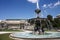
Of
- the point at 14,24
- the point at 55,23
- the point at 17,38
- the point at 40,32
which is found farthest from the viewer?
the point at 14,24

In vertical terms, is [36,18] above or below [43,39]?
above

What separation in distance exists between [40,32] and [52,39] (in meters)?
7.76

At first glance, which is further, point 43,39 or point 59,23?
point 59,23

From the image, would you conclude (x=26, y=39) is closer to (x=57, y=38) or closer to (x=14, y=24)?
(x=57, y=38)

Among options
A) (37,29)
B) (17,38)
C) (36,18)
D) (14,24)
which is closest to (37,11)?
(36,18)

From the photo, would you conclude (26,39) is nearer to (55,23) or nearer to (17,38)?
(17,38)

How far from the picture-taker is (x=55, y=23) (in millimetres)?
59250

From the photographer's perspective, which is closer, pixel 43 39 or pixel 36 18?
pixel 43 39

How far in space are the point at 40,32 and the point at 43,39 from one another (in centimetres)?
818

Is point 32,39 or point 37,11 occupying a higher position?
point 37,11

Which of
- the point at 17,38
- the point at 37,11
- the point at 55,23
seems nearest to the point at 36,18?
the point at 37,11

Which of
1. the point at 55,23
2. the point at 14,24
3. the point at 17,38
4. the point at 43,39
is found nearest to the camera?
the point at 43,39

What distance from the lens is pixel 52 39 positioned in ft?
58.6

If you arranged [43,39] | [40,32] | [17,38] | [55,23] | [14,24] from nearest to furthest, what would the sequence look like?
[43,39] < [17,38] < [40,32] < [55,23] < [14,24]
